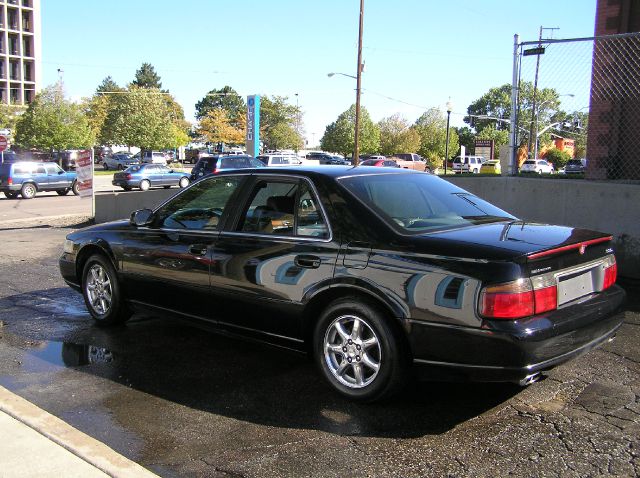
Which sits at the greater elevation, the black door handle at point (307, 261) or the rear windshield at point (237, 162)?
the rear windshield at point (237, 162)

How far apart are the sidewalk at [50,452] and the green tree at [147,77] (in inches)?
5374

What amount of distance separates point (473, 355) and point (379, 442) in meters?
0.74

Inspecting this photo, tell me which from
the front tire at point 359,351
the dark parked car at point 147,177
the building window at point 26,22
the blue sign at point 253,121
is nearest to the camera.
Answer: the front tire at point 359,351

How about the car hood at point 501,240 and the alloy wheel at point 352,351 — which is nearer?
the car hood at point 501,240

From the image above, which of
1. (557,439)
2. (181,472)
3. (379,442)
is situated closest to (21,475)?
(181,472)

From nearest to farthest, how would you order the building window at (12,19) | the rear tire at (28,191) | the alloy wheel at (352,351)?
the alloy wheel at (352,351) < the rear tire at (28,191) < the building window at (12,19)

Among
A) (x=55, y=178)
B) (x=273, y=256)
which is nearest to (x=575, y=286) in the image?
(x=273, y=256)

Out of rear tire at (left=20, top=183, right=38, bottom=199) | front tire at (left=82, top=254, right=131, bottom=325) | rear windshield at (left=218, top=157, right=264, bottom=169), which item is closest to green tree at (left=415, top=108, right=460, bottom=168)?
rear windshield at (left=218, top=157, right=264, bottom=169)

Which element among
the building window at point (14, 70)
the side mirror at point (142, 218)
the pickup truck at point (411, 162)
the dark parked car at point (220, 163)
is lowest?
the side mirror at point (142, 218)

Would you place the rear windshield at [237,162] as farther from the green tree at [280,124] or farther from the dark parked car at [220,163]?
the green tree at [280,124]

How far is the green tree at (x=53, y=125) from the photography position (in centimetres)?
5022

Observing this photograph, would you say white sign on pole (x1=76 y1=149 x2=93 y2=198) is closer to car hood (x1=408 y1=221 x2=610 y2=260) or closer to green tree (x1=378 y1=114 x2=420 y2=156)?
car hood (x1=408 y1=221 x2=610 y2=260)

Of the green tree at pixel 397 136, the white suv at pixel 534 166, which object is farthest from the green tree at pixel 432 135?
the white suv at pixel 534 166

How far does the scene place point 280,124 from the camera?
82062 millimetres
